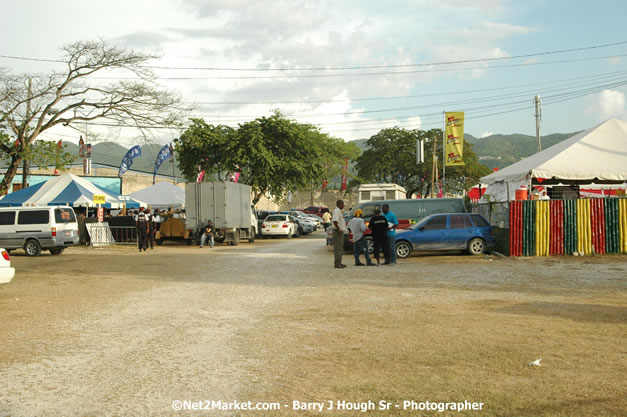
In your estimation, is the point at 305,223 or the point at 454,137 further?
the point at 305,223

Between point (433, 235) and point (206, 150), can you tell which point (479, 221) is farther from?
point (206, 150)

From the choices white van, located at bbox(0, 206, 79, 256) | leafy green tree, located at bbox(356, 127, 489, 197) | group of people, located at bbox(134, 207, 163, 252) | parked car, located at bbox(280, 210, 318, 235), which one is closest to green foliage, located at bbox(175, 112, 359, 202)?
parked car, located at bbox(280, 210, 318, 235)

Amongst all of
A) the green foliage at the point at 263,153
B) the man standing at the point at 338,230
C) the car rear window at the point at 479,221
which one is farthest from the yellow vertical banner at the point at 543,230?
the green foliage at the point at 263,153

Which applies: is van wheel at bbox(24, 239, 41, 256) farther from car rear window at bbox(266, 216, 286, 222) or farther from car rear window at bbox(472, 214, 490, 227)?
car rear window at bbox(472, 214, 490, 227)

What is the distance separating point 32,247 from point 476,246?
56.5ft

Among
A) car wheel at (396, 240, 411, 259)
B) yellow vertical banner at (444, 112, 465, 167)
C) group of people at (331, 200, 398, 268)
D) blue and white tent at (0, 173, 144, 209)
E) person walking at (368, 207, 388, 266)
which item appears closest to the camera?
group of people at (331, 200, 398, 268)

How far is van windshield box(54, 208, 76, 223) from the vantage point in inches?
1013

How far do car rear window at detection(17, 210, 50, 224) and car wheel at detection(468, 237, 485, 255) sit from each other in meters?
16.3

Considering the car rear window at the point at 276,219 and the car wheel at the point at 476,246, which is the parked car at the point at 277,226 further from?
the car wheel at the point at 476,246

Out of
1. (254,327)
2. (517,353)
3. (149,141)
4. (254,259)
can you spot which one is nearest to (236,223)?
(149,141)

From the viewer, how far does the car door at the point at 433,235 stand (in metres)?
21.5

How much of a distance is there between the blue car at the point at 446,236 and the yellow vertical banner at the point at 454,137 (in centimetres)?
Result: 1648

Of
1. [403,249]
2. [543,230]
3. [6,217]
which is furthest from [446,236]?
[6,217]

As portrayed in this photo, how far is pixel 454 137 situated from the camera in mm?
38281
